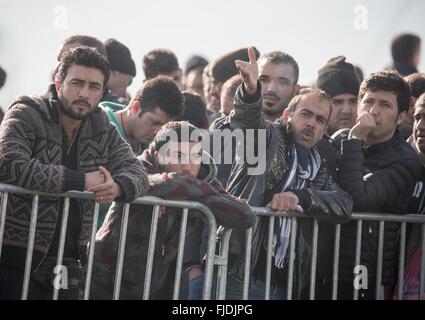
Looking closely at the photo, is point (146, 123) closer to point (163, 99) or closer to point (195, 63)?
point (163, 99)

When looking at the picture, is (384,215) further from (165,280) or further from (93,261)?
(93,261)

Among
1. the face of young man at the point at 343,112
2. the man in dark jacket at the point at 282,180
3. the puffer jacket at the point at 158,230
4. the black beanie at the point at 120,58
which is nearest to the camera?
the puffer jacket at the point at 158,230

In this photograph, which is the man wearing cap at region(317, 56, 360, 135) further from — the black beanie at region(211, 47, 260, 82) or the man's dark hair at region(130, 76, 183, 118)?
the man's dark hair at region(130, 76, 183, 118)

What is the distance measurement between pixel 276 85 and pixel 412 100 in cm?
124

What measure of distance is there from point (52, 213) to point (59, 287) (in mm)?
435

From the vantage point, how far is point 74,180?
5.09 metres

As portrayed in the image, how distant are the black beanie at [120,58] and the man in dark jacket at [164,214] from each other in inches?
90.1

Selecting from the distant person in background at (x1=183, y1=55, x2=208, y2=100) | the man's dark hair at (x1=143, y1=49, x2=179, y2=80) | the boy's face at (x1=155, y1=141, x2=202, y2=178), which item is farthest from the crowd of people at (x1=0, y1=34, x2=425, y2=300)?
the distant person in background at (x1=183, y1=55, x2=208, y2=100)

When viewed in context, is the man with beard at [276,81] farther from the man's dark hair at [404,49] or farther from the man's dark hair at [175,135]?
the man's dark hair at [404,49]

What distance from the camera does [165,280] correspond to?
554cm

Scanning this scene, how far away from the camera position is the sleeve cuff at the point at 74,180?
16.6 ft

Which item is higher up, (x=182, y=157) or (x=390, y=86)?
(x=390, y=86)

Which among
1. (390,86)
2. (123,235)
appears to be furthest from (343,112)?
(123,235)

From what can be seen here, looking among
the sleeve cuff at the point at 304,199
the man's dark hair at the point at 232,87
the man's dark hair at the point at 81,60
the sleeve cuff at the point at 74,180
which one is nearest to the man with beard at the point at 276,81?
the man's dark hair at the point at 232,87
